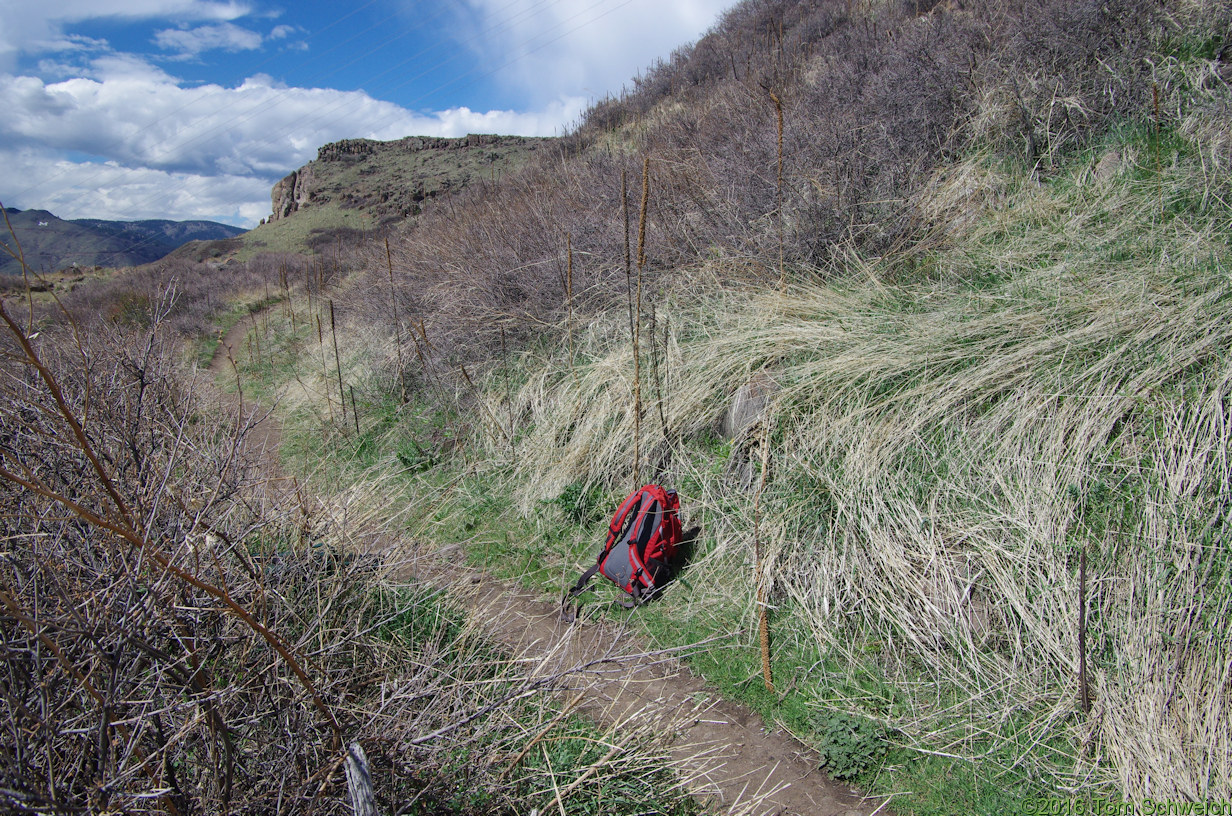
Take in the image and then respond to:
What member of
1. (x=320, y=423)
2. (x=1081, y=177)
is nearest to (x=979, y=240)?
(x=1081, y=177)

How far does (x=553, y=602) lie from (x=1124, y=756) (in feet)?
8.61

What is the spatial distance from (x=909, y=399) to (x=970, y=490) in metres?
0.61

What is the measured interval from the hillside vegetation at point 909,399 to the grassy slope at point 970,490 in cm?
2

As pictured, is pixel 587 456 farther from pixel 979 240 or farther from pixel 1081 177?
pixel 1081 177

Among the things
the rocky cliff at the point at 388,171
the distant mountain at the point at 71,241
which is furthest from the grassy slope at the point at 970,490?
the rocky cliff at the point at 388,171

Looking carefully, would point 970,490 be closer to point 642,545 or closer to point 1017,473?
point 1017,473

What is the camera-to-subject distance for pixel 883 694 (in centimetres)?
258

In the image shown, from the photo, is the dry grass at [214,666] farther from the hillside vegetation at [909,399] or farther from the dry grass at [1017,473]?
the dry grass at [1017,473]

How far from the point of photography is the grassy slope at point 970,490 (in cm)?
220

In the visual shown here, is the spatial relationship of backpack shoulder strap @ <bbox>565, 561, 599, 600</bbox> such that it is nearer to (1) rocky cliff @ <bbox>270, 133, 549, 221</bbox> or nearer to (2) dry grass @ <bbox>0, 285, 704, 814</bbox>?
(2) dry grass @ <bbox>0, 285, 704, 814</bbox>

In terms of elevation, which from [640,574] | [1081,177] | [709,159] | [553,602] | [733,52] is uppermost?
[733,52]

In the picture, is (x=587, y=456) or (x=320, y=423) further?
(x=320, y=423)

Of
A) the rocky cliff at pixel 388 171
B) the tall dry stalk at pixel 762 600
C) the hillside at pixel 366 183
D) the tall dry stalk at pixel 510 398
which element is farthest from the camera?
the rocky cliff at pixel 388 171

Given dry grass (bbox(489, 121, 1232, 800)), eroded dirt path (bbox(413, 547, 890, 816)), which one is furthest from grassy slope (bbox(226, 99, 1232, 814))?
eroded dirt path (bbox(413, 547, 890, 816))
